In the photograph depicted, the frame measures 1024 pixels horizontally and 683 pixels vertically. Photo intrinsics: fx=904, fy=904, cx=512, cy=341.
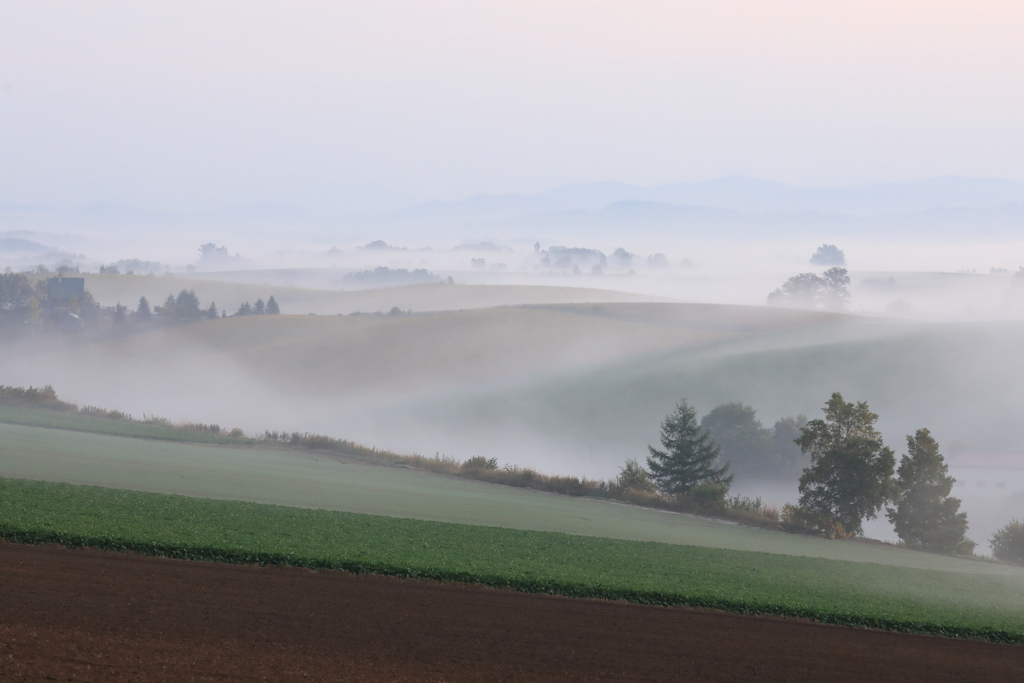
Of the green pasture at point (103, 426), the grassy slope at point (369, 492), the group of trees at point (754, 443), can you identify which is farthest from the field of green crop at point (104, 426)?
the group of trees at point (754, 443)

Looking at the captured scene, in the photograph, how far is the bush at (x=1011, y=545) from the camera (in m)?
44.1

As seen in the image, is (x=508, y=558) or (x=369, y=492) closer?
(x=508, y=558)

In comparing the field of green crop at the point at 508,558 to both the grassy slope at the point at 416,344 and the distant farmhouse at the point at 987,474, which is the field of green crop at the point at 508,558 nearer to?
the distant farmhouse at the point at 987,474

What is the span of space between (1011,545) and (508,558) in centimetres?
3295

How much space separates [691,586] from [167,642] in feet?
42.4

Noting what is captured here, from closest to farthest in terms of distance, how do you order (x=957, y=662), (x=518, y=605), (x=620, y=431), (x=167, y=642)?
(x=167, y=642)
(x=957, y=662)
(x=518, y=605)
(x=620, y=431)

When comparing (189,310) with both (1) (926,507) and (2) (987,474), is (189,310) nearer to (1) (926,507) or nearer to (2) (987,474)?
(2) (987,474)

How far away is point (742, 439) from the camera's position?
81562 mm

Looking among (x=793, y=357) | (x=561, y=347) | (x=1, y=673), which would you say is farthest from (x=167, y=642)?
(x=561, y=347)

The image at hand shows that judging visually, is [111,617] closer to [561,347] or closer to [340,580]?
[340,580]

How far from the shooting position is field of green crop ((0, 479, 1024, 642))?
20.5m

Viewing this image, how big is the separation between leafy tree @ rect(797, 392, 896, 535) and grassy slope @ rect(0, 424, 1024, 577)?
323 cm

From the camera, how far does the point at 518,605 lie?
1909cm

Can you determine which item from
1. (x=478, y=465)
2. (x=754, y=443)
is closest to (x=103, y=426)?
(x=478, y=465)
